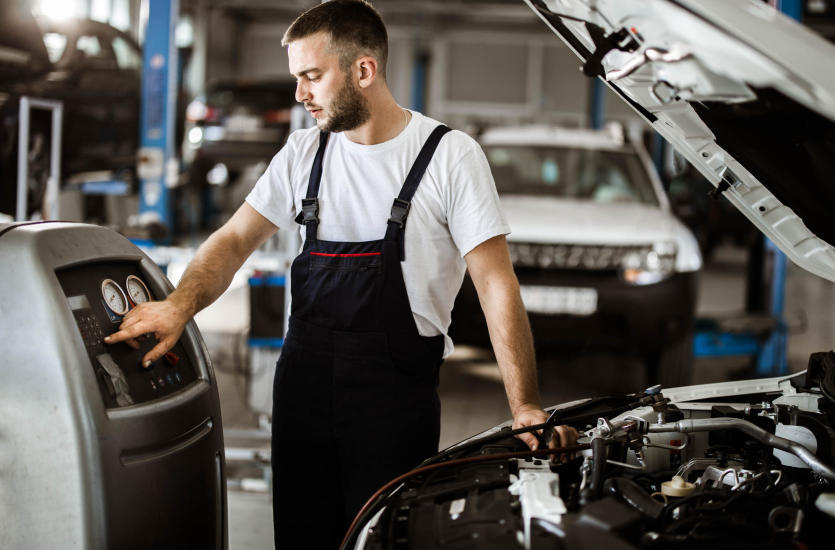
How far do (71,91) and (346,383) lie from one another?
5232mm

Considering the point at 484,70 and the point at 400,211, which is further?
the point at 484,70

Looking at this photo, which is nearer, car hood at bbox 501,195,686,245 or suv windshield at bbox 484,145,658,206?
car hood at bbox 501,195,686,245

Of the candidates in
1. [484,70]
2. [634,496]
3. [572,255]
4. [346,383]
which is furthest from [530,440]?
[484,70]

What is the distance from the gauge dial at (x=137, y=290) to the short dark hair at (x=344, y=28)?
618mm

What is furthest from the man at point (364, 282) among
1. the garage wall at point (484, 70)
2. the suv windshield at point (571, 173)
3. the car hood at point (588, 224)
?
the garage wall at point (484, 70)

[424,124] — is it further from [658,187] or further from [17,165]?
[658,187]

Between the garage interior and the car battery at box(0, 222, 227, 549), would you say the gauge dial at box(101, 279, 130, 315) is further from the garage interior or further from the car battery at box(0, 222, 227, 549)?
the garage interior

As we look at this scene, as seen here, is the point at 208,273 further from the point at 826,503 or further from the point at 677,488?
the point at 826,503

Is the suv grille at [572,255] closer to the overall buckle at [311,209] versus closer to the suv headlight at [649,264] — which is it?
the suv headlight at [649,264]

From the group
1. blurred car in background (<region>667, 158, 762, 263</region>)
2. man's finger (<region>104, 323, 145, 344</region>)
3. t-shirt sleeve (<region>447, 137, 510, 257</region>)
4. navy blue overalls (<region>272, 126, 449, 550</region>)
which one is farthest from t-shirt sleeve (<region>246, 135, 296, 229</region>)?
blurred car in background (<region>667, 158, 762, 263</region>)

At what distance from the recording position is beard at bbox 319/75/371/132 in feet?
6.32

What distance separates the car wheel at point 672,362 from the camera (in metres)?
4.80

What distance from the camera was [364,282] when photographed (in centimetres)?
193

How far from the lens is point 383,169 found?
2016 mm
